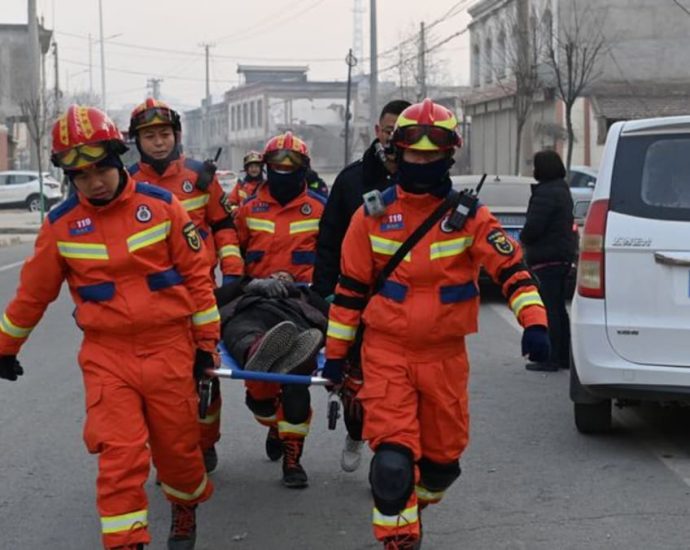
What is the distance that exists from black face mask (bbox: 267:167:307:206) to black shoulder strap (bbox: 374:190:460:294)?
201 centimetres

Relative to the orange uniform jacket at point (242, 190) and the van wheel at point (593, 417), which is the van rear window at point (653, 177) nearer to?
the van wheel at point (593, 417)

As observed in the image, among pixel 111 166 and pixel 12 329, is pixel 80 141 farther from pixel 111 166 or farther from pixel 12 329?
pixel 12 329

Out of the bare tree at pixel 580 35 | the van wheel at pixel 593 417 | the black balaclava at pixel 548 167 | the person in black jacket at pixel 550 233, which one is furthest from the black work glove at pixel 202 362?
the bare tree at pixel 580 35

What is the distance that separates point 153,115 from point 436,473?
2.53 meters

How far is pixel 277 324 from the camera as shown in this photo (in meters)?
6.10

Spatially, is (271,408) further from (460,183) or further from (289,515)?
(460,183)

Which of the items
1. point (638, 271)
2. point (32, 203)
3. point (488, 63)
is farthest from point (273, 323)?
point (488, 63)

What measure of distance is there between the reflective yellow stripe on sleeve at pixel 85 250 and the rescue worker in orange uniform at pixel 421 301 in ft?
3.14

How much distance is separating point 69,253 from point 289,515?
1948 millimetres

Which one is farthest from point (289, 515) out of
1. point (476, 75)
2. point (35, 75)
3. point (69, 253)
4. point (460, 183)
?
point (476, 75)

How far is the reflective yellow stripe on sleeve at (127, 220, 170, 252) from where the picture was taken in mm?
5148

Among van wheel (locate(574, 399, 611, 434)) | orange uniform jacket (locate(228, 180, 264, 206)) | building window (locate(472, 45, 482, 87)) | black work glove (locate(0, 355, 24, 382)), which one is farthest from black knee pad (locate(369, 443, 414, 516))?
building window (locate(472, 45, 482, 87))

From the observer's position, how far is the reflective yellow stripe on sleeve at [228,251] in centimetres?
702

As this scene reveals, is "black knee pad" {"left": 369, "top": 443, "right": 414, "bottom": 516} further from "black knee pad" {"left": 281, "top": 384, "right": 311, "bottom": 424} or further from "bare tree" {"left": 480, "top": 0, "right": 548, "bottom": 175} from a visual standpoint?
"bare tree" {"left": 480, "top": 0, "right": 548, "bottom": 175}
